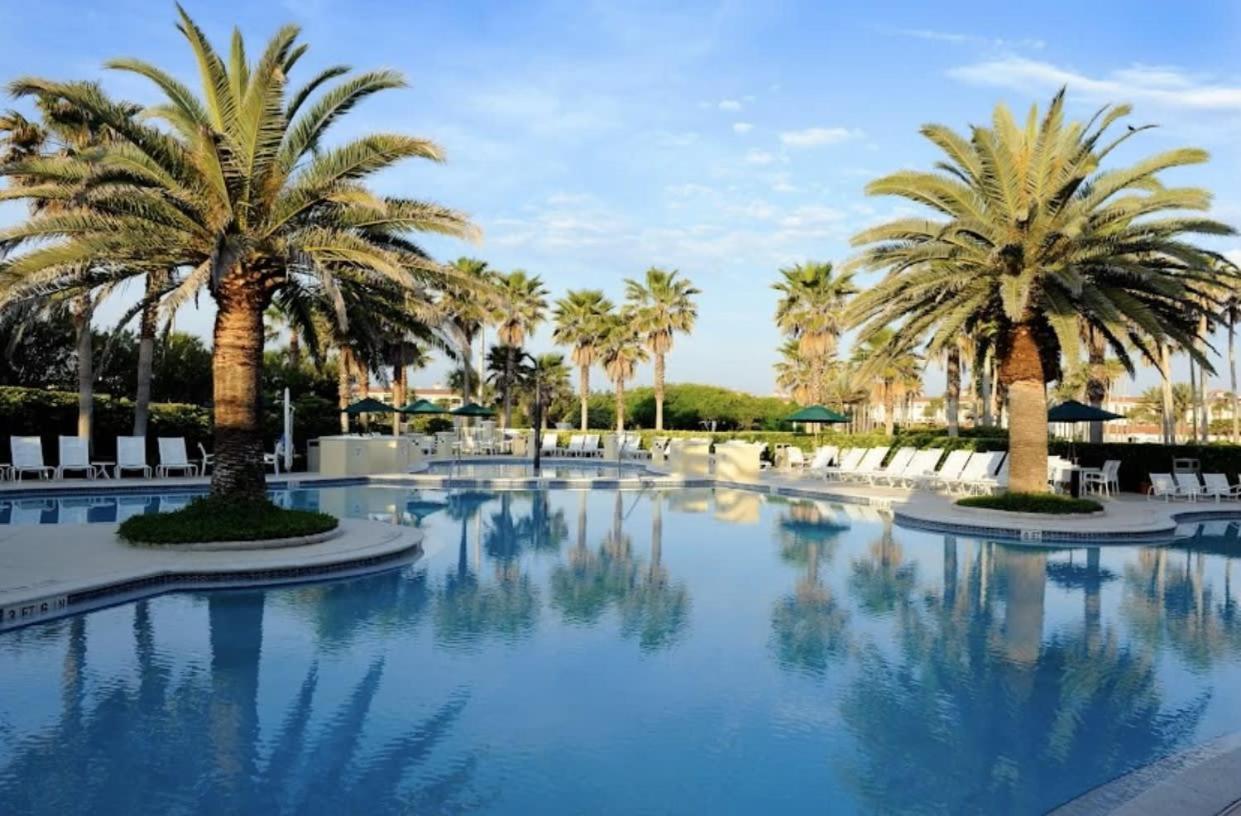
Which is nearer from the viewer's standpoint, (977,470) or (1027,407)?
(1027,407)

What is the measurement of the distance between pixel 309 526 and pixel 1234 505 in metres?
18.6

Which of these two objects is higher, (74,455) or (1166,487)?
(74,455)

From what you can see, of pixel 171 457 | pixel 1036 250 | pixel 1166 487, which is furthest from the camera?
pixel 171 457

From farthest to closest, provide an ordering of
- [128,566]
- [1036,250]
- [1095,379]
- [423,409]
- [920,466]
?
[423,409]
[1095,379]
[920,466]
[1036,250]
[128,566]

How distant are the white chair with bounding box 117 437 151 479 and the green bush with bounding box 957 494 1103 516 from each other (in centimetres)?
1797

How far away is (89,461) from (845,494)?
16982mm

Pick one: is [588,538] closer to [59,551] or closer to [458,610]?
[458,610]

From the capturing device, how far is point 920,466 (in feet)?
69.2

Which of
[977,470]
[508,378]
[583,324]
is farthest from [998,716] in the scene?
[583,324]

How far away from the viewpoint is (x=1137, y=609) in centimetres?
888

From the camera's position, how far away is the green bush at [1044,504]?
14.6 metres

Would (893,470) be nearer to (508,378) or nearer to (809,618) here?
(809,618)

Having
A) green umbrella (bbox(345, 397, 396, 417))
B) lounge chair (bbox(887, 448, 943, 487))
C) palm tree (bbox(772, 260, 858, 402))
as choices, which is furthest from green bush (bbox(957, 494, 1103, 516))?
palm tree (bbox(772, 260, 858, 402))

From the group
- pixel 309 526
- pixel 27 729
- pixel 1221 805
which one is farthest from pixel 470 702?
pixel 309 526
